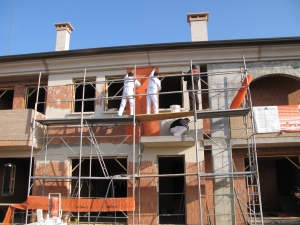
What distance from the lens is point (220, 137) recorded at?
11141 mm

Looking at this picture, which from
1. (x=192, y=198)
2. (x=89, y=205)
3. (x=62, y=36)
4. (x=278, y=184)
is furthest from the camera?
(x=278, y=184)

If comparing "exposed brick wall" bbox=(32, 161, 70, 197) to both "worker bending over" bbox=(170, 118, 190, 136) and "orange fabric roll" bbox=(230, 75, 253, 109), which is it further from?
"orange fabric roll" bbox=(230, 75, 253, 109)

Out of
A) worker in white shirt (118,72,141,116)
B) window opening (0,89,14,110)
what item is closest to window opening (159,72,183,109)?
worker in white shirt (118,72,141,116)

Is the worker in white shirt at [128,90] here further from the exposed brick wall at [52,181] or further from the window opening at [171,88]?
the exposed brick wall at [52,181]

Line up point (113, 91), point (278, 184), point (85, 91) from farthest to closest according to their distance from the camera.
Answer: point (278, 184) < point (85, 91) < point (113, 91)

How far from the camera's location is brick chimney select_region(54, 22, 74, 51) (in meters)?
14.4

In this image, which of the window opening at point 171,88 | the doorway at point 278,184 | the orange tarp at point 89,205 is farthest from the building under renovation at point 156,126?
the window opening at point 171,88

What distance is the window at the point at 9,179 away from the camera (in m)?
13.9

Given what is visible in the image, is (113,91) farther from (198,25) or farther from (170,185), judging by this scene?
(170,185)

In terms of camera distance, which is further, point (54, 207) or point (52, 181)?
point (52, 181)

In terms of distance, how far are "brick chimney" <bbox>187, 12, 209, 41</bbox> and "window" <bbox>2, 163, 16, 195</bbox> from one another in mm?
10115

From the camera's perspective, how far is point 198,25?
13.6 m

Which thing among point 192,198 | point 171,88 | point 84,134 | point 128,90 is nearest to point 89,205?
point 84,134

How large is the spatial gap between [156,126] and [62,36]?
6.79 metres
